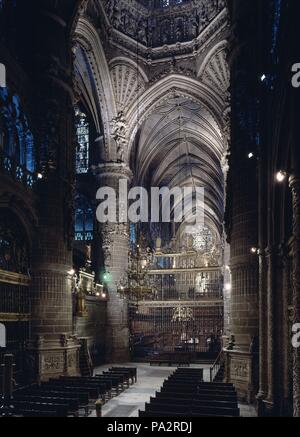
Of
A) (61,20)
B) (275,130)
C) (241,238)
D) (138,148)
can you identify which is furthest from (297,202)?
(138,148)

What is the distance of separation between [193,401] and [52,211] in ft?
30.2

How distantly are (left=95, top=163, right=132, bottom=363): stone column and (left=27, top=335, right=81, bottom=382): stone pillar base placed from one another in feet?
30.4

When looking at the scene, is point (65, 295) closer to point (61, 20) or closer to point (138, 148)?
point (61, 20)

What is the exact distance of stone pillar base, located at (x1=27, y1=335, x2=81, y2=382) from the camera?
16.6 m

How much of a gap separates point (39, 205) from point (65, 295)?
11.5 ft

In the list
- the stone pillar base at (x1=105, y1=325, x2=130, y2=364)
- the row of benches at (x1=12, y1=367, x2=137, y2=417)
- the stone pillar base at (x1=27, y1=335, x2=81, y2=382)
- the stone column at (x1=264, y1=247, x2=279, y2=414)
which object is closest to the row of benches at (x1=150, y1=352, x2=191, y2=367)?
the stone pillar base at (x1=105, y1=325, x2=130, y2=364)

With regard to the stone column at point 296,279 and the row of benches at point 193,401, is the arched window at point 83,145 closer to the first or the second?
the row of benches at point 193,401

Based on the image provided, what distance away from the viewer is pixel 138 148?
3438cm

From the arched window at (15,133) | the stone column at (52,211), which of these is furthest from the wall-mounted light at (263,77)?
the arched window at (15,133)

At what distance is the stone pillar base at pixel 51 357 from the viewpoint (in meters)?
16.6

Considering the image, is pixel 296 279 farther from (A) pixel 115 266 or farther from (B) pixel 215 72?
(B) pixel 215 72

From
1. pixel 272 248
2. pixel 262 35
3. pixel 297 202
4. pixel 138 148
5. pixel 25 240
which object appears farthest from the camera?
pixel 138 148

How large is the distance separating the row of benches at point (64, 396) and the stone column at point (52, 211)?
1.99 m

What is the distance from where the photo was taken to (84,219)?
31359 millimetres
